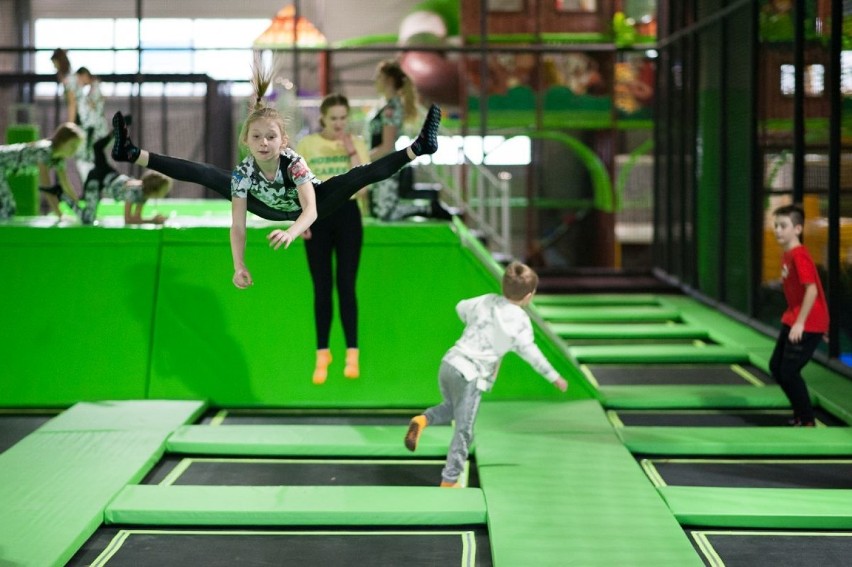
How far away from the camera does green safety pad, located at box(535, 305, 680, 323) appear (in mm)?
8508

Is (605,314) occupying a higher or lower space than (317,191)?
lower

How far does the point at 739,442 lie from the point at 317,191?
8.55 ft

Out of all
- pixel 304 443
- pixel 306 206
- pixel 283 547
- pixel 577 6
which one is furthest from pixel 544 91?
pixel 306 206

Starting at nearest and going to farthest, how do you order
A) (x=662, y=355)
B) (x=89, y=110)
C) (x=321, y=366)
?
(x=321, y=366) < (x=662, y=355) < (x=89, y=110)

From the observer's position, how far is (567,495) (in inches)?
162

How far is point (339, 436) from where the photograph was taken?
5102 mm

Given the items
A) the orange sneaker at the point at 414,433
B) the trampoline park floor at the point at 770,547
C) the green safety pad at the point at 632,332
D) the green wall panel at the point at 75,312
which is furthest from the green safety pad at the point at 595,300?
the trampoline park floor at the point at 770,547

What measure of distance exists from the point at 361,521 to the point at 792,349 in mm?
2378

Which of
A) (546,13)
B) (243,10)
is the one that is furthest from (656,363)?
(243,10)

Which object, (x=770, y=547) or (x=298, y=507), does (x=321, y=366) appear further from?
(x=770, y=547)

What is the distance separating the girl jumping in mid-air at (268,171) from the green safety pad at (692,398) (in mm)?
2974

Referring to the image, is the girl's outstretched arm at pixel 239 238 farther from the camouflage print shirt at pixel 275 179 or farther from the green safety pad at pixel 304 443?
the green safety pad at pixel 304 443

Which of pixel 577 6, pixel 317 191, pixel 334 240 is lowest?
pixel 334 240

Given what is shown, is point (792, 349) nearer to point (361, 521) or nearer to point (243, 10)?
point (361, 521)
